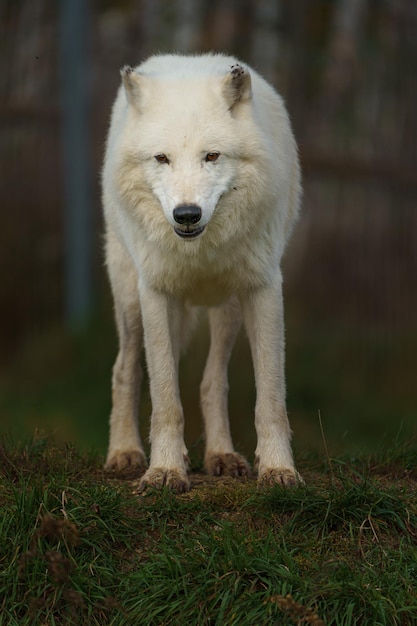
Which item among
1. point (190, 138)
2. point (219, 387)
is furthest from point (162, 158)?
point (219, 387)

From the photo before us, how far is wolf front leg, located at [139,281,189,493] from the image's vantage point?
6418mm

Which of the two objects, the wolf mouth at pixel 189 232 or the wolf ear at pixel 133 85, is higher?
the wolf ear at pixel 133 85

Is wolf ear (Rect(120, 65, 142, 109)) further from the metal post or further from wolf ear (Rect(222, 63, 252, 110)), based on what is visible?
the metal post

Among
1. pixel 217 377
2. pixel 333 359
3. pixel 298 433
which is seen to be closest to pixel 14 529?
pixel 217 377

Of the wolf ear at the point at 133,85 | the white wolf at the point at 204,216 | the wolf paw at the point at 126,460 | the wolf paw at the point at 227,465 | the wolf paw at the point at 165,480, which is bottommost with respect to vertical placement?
the wolf paw at the point at 126,460

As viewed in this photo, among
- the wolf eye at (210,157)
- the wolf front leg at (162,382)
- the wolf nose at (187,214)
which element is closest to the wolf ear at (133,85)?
the wolf eye at (210,157)

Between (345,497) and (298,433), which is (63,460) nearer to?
(345,497)

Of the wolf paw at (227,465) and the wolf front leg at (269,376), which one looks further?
the wolf paw at (227,465)

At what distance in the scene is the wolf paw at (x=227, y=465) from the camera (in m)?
6.79

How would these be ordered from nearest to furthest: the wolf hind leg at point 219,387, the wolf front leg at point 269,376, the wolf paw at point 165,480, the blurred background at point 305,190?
the wolf paw at point 165,480 → the wolf front leg at point 269,376 → the wolf hind leg at point 219,387 → the blurred background at point 305,190

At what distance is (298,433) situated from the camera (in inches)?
404

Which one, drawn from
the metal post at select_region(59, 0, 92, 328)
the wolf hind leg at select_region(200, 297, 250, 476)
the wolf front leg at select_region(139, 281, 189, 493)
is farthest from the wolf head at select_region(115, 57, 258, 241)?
the metal post at select_region(59, 0, 92, 328)

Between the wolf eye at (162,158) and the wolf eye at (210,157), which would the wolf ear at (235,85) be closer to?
the wolf eye at (210,157)

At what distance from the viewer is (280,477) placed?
20.3ft
